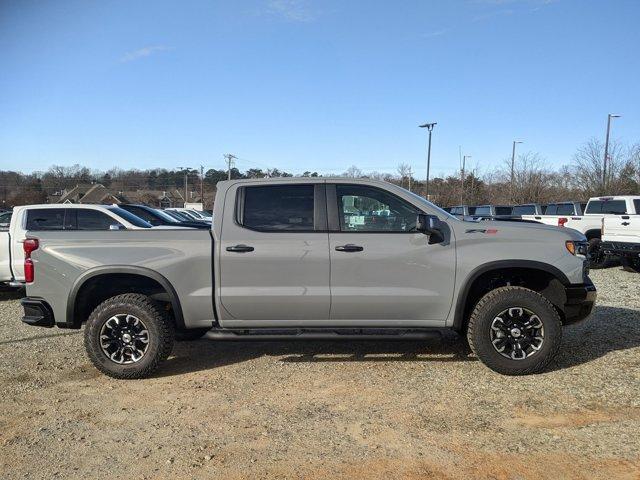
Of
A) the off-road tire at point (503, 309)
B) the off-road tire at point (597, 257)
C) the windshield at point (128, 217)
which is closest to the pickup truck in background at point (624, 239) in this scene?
the off-road tire at point (597, 257)

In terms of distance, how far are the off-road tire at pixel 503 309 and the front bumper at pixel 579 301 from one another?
238 millimetres

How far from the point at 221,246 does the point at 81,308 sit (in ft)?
5.21

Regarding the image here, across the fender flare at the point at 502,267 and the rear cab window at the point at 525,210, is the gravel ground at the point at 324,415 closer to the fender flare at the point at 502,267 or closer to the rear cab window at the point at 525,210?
the fender flare at the point at 502,267

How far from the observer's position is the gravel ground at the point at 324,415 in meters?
3.27

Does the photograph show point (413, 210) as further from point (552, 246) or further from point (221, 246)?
point (221, 246)

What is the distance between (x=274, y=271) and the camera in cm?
473

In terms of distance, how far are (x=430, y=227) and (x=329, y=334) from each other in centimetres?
134

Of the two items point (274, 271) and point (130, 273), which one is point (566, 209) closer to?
point (274, 271)

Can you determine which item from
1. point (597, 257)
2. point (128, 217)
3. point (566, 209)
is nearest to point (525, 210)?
point (566, 209)

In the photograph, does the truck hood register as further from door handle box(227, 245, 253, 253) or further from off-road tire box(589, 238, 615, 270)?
off-road tire box(589, 238, 615, 270)

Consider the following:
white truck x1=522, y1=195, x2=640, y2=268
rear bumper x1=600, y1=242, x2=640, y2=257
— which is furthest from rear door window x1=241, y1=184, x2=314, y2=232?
white truck x1=522, y1=195, x2=640, y2=268

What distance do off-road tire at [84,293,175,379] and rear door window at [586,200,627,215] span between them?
12.7 m

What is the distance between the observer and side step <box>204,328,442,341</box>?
471cm

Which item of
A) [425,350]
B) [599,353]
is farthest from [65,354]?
[599,353]
